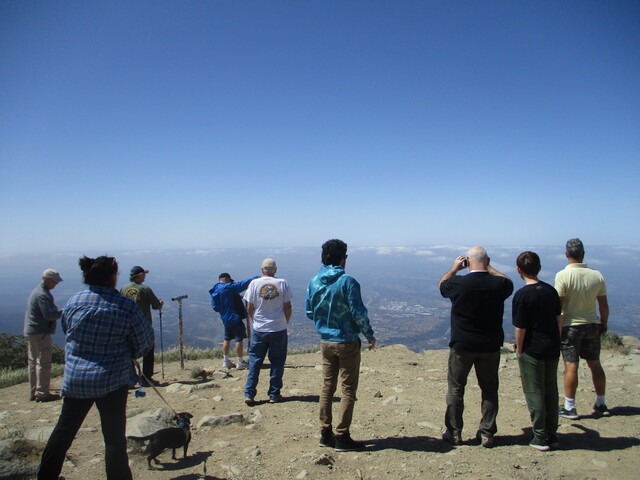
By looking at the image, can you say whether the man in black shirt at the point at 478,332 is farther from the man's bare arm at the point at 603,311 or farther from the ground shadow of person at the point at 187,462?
the ground shadow of person at the point at 187,462

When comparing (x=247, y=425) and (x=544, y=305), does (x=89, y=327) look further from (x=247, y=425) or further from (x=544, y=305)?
(x=544, y=305)

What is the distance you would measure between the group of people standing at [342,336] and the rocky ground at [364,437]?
255 millimetres

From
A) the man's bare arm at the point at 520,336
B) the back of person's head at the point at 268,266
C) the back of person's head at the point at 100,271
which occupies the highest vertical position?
the back of person's head at the point at 100,271

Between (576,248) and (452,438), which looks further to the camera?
(576,248)

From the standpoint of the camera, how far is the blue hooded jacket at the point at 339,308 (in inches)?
150

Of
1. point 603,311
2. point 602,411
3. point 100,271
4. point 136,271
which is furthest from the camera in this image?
point 136,271

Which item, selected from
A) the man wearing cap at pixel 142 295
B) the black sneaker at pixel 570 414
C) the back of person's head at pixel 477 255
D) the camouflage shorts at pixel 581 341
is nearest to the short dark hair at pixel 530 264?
the back of person's head at pixel 477 255

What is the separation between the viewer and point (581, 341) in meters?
4.55

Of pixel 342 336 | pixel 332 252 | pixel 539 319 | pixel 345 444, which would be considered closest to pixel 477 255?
pixel 539 319

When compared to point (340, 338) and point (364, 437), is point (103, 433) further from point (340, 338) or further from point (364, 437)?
point (364, 437)

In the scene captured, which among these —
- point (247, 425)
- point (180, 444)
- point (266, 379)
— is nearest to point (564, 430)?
point (247, 425)

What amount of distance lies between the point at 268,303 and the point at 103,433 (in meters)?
2.81

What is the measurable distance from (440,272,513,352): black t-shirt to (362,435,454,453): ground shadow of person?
3.71ft

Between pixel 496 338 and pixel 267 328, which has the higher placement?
pixel 496 338
